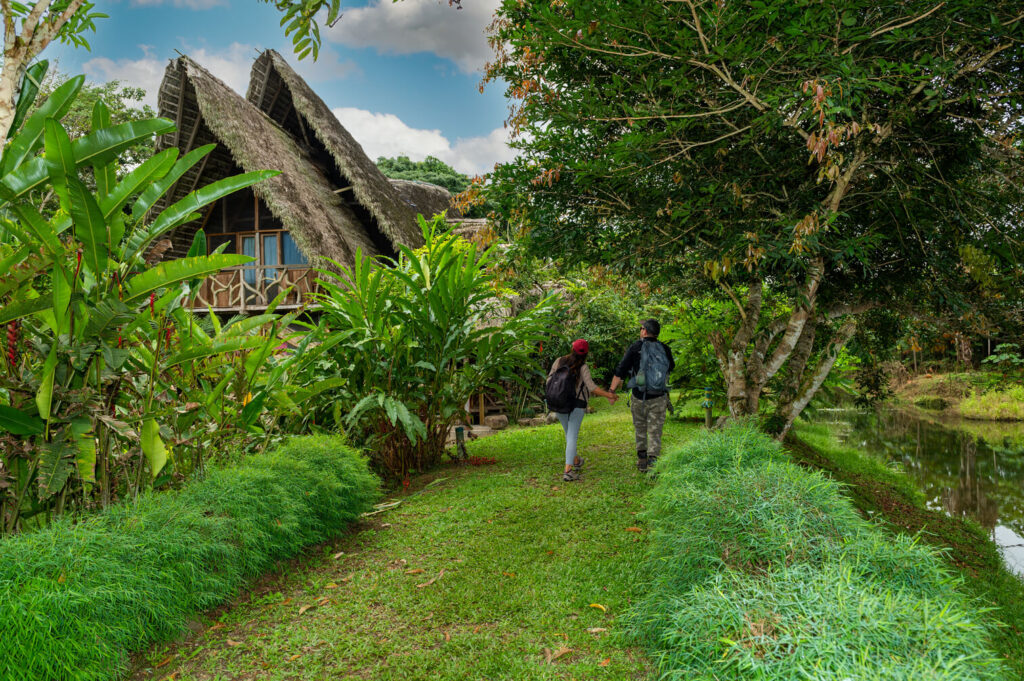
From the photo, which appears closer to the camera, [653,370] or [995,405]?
[653,370]

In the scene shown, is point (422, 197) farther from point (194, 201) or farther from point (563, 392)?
point (194, 201)

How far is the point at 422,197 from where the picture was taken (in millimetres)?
15969

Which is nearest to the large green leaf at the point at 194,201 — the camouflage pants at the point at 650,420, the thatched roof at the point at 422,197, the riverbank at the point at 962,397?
the camouflage pants at the point at 650,420

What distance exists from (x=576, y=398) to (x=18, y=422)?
397 cm

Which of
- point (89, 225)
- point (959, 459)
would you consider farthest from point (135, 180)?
point (959, 459)

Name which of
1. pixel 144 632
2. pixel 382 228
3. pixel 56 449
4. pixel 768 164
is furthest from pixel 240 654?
pixel 382 228

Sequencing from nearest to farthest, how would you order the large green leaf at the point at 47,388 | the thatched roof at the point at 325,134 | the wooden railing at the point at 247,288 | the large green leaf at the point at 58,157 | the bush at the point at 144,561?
1. the bush at the point at 144,561
2. the large green leaf at the point at 58,157
3. the large green leaf at the point at 47,388
4. the wooden railing at the point at 247,288
5. the thatched roof at the point at 325,134

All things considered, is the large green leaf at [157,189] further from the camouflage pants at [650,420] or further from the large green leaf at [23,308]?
the camouflage pants at [650,420]

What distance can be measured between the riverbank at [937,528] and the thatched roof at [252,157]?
817 cm

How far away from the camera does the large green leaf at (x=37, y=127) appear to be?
8.73 feet

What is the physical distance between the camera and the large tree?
3.48 m

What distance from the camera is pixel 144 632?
101 inches

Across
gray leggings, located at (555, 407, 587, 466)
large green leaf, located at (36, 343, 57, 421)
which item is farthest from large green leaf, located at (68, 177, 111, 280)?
gray leggings, located at (555, 407, 587, 466)

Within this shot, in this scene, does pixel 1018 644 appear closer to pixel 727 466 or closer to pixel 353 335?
pixel 727 466
